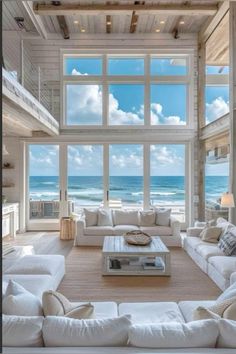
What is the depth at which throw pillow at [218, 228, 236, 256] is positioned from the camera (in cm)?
457

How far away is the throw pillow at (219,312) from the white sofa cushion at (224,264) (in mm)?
1924

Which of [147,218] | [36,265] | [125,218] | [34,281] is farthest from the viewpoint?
[125,218]

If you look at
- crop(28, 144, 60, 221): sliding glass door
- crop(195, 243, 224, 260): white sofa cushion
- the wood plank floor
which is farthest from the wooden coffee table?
crop(28, 144, 60, 221): sliding glass door

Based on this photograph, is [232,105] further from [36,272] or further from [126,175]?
[36,272]

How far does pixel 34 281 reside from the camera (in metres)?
3.43

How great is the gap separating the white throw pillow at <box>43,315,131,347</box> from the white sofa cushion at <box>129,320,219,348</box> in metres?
0.07

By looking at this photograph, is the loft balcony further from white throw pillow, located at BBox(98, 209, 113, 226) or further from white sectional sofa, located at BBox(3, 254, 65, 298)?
white throw pillow, located at BBox(98, 209, 113, 226)

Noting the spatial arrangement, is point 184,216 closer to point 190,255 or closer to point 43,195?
point 190,255

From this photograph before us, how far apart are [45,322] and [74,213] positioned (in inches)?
277

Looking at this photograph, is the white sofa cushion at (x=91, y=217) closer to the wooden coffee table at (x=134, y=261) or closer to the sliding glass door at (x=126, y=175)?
the sliding glass door at (x=126, y=175)

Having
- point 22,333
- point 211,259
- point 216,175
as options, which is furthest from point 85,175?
point 22,333

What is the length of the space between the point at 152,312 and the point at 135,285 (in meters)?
1.74

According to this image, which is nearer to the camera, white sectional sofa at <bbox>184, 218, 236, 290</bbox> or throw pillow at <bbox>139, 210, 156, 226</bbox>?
white sectional sofa at <bbox>184, 218, 236, 290</bbox>

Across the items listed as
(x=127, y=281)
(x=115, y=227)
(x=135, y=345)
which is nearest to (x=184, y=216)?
(x=115, y=227)
